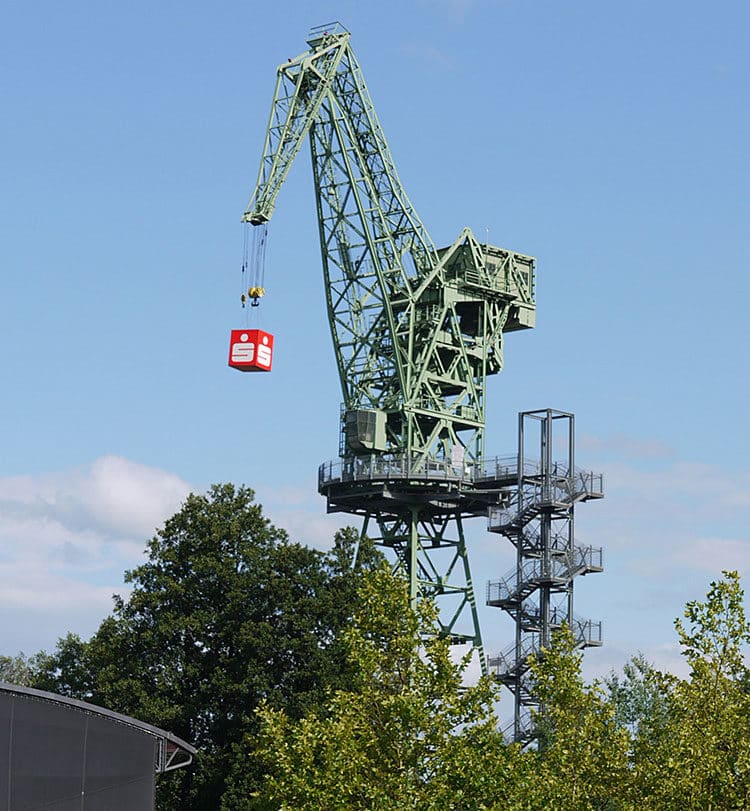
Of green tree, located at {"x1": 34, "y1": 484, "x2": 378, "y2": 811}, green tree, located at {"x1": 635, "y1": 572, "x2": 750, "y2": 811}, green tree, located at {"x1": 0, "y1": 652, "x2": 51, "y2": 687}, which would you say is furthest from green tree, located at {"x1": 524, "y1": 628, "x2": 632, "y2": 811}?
green tree, located at {"x1": 0, "y1": 652, "x2": 51, "y2": 687}

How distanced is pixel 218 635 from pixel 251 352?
16.6 m

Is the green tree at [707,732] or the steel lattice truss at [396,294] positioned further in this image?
the steel lattice truss at [396,294]

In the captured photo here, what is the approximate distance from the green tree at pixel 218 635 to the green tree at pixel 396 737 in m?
36.8

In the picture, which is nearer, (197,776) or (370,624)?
(370,624)

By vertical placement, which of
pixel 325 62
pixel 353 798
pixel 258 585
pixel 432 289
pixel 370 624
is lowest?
pixel 353 798

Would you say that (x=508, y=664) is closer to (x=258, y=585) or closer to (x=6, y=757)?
(x=258, y=585)

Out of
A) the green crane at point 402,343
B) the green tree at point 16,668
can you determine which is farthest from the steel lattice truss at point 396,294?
the green tree at point 16,668

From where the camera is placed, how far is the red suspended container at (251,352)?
297 ft

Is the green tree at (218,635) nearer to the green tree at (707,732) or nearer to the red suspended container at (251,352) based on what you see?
the red suspended container at (251,352)

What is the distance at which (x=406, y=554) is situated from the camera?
4510 inches

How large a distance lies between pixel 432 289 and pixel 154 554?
33578mm

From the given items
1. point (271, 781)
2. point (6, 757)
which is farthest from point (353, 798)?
point (6, 757)

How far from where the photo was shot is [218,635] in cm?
9338

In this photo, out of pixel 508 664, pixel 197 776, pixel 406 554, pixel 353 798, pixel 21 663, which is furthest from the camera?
pixel 21 663
